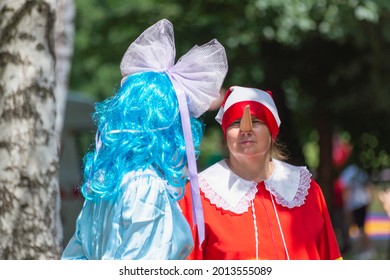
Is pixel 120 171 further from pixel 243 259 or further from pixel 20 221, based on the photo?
pixel 20 221

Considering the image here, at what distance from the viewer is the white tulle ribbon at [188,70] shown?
3.33m

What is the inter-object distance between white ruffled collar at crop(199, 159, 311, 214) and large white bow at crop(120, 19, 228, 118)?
0.50 metres

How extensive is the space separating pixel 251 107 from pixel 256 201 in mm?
374

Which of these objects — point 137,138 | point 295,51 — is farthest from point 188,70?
point 295,51

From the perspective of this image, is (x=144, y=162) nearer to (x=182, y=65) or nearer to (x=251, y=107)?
(x=182, y=65)

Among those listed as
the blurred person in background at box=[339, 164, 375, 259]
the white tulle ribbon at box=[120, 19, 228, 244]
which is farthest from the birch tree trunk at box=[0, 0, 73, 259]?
the blurred person in background at box=[339, 164, 375, 259]

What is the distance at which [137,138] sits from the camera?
3.16m

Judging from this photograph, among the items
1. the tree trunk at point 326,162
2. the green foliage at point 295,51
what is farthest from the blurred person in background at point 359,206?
the green foliage at point 295,51

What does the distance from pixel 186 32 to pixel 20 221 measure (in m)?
6.65

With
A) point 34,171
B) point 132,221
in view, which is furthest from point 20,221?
point 132,221

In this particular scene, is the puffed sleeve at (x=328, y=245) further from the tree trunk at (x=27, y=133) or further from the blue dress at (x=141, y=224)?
the tree trunk at (x=27, y=133)

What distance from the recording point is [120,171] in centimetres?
312

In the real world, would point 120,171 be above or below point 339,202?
below
